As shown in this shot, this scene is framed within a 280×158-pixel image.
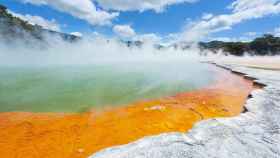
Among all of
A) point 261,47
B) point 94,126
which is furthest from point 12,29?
point 261,47

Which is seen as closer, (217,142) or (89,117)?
(217,142)

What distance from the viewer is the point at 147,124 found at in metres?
4.00

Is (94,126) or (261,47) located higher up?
(261,47)

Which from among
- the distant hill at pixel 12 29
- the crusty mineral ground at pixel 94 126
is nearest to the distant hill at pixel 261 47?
the crusty mineral ground at pixel 94 126

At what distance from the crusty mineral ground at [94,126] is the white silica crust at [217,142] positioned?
68cm

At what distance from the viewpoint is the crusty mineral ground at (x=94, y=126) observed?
3.05m

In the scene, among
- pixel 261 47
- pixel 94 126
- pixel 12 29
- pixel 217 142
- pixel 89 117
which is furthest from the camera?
pixel 261 47

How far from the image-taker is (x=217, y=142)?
262cm

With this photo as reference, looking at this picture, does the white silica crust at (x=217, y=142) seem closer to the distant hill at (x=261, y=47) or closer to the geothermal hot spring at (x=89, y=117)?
the geothermal hot spring at (x=89, y=117)

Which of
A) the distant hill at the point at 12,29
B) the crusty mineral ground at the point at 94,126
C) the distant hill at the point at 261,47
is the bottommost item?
the crusty mineral ground at the point at 94,126

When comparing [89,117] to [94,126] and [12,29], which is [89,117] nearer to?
[94,126]

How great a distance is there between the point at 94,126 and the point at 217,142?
Result: 8.38 feet

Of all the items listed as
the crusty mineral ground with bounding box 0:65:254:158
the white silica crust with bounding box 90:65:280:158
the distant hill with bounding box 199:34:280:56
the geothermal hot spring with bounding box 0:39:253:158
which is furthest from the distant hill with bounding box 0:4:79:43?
the distant hill with bounding box 199:34:280:56

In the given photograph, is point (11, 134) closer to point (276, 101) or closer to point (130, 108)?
point (130, 108)
